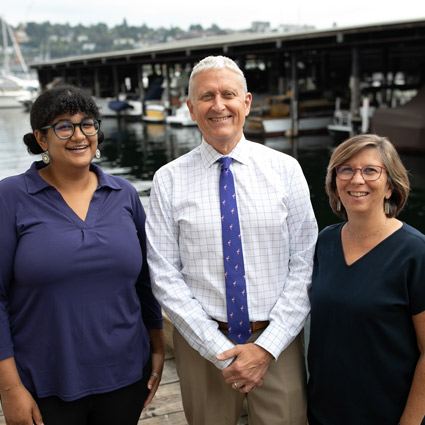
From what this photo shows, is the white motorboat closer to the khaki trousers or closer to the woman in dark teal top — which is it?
the khaki trousers

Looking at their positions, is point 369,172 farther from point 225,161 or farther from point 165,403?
point 165,403

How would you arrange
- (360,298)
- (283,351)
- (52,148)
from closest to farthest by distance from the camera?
(360,298) < (52,148) < (283,351)

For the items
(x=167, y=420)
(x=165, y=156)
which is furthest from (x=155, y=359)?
(x=165, y=156)

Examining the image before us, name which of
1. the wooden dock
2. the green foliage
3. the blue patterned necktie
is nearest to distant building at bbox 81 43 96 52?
the green foliage

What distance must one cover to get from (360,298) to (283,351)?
431 millimetres

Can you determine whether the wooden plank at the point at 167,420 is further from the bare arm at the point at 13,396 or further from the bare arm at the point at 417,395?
the bare arm at the point at 417,395

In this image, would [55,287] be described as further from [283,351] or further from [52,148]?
[283,351]

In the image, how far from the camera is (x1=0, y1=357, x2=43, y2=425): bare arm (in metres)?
1.72

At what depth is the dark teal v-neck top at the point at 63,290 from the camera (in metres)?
1.72

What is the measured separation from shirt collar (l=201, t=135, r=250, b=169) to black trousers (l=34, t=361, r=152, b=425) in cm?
82

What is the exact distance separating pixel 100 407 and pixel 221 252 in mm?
701

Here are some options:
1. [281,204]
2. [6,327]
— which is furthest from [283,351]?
[6,327]

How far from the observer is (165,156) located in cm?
1898

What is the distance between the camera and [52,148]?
6.06 feet
